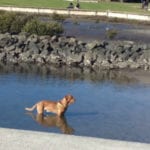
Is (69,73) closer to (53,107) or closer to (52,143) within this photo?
(53,107)

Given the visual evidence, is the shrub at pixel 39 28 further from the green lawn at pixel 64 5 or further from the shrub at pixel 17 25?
the green lawn at pixel 64 5

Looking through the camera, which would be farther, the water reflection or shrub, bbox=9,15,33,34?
Result: shrub, bbox=9,15,33,34

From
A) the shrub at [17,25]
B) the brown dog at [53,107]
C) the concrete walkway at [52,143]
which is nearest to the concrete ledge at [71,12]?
the shrub at [17,25]

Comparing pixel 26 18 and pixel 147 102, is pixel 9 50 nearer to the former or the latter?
pixel 26 18

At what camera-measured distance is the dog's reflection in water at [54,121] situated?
818 inches

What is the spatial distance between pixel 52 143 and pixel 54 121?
5.79 metres

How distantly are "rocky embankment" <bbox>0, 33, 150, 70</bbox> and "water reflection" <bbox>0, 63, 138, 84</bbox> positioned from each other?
3.61ft

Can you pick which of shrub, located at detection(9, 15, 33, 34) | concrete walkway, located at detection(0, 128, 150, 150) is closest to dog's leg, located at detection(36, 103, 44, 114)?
concrete walkway, located at detection(0, 128, 150, 150)

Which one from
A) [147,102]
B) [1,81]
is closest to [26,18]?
[1,81]

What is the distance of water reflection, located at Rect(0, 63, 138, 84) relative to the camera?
3155 centimetres

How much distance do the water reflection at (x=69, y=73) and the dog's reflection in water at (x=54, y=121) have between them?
8678 millimetres

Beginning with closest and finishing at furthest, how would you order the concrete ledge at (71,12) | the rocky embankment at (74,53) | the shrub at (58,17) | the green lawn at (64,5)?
1. the rocky embankment at (74,53)
2. the shrub at (58,17)
3. the concrete ledge at (71,12)
4. the green lawn at (64,5)

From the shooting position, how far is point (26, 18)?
46844mm

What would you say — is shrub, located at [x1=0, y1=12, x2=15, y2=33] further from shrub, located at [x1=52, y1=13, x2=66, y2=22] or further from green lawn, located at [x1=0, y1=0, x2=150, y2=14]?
green lawn, located at [x1=0, y1=0, x2=150, y2=14]
